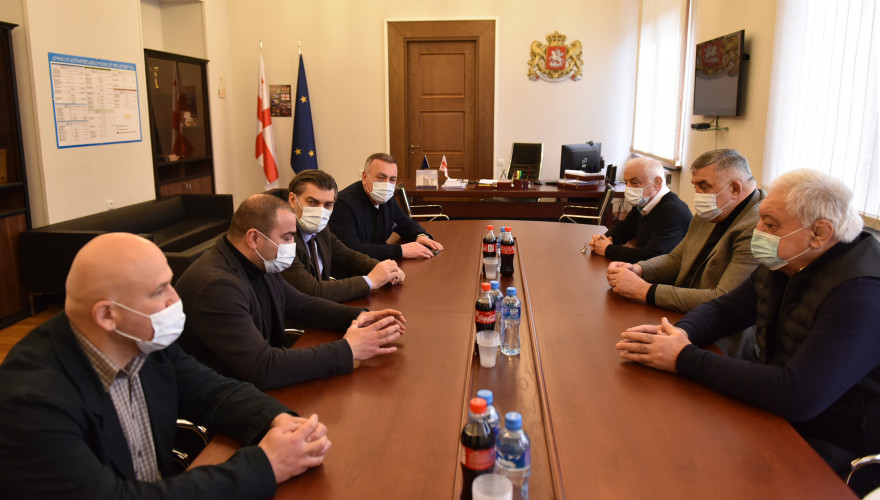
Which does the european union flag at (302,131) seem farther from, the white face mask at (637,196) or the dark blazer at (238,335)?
the dark blazer at (238,335)

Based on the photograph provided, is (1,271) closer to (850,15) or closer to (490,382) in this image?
(490,382)

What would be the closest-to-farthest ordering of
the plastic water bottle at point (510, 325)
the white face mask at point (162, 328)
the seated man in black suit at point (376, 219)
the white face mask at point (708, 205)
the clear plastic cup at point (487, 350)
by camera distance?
the white face mask at point (162, 328) < the clear plastic cup at point (487, 350) < the plastic water bottle at point (510, 325) < the white face mask at point (708, 205) < the seated man in black suit at point (376, 219)

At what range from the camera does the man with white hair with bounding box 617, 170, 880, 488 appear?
1599mm

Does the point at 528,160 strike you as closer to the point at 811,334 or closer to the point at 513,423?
the point at 811,334

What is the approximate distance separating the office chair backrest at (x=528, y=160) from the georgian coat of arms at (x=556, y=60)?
162 centimetres

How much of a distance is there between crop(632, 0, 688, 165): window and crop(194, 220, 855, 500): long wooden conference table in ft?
15.6

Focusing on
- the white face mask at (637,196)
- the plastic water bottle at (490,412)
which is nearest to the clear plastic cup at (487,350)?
the plastic water bottle at (490,412)

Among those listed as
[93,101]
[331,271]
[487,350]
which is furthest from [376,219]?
[93,101]

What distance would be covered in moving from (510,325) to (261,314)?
32.7 inches

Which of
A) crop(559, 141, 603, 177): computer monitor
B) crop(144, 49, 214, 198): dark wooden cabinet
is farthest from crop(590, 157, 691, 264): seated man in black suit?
crop(144, 49, 214, 198): dark wooden cabinet

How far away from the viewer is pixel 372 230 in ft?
13.3

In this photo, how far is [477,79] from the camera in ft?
26.6

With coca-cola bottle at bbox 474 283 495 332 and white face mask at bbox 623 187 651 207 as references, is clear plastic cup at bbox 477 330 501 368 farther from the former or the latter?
white face mask at bbox 623 187 651 207

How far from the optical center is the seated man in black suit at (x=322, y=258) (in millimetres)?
2666
